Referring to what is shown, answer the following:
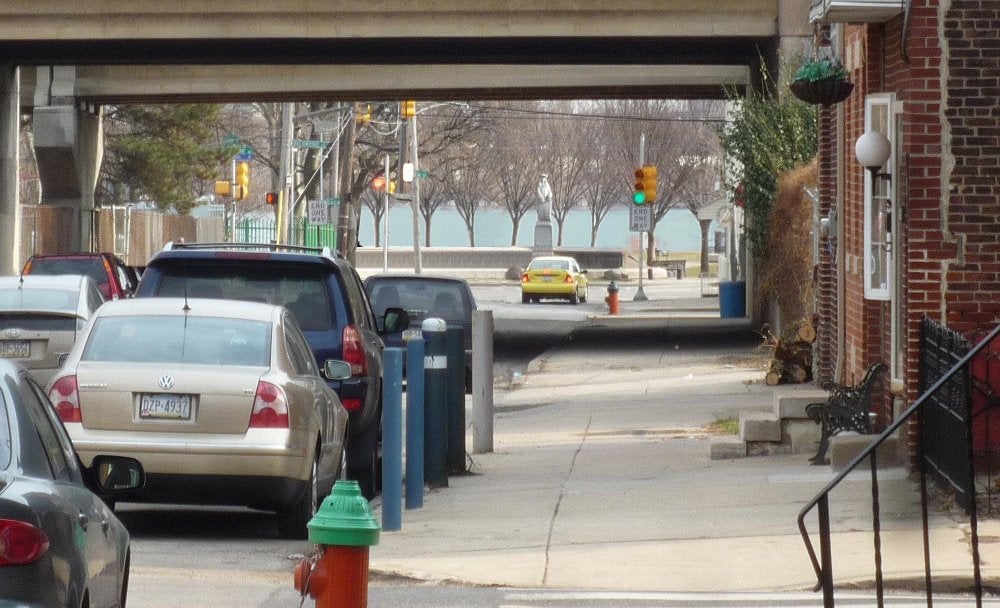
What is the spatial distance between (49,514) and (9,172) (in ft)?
115

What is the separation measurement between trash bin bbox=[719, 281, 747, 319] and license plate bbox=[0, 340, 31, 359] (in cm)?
2255

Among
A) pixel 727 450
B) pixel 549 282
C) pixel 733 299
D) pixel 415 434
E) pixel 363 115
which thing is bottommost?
pixel 727 450

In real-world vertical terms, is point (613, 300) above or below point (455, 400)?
above

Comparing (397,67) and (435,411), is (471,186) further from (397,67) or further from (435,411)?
(435,411)

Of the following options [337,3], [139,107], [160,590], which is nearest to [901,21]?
[160,590]

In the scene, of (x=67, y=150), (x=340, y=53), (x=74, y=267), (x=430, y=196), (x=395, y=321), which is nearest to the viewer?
(x=395, y=321)

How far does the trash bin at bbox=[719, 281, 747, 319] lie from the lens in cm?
3678

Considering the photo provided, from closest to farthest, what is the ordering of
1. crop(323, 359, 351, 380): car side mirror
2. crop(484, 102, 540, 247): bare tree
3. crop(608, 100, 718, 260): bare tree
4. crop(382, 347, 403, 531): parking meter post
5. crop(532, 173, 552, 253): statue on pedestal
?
1. crop(382, 347, 403, 531): parking meter post
2. crop(323, 359, 351, 380): car side mirror
3. crop(532, 173, 552, 253): statue on pedestal
4. crop(608, 100, 718, 260): bare tree
5. crop(484, 102, 540, 247): bare tree

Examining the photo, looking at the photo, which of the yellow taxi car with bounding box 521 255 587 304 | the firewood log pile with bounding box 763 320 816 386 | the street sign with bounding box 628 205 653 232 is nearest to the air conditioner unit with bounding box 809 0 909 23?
the firewood log pile with bounding box 763 320 816 386

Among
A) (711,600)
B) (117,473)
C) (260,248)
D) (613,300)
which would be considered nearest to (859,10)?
(260,248)

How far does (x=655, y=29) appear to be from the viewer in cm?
3072

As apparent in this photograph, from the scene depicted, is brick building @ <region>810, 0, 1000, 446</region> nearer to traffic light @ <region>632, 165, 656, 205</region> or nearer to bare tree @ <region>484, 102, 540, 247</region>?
traffic light @ <region>632, 165, 656, 205</region>

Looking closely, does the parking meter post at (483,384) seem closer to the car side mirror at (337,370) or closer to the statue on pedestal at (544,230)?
the car side mirror at (337,370)

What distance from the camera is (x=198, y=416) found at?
10.1 m
